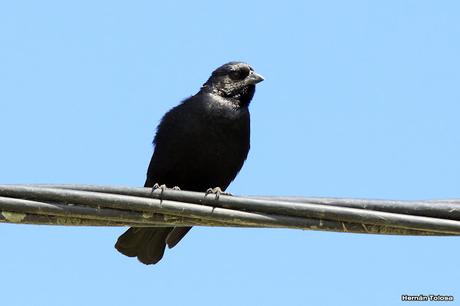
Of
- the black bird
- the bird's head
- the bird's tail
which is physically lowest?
the bird's tail

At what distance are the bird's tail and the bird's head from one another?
4.66ft

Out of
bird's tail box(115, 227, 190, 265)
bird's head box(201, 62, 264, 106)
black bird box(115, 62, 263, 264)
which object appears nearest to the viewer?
bird's tail box(115, 227, 190, 265)

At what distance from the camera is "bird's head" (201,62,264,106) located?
22.5 ft

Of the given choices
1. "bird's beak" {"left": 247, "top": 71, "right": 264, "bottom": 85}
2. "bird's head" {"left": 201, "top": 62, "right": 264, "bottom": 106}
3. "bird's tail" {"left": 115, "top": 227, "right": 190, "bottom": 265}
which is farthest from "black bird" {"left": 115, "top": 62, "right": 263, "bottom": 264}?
"bird's beak" {"left": 247, "top": 71, "right": 264, "bottom": 85}

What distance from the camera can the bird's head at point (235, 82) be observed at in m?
6.87

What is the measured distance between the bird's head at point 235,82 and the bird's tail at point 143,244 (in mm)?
1420

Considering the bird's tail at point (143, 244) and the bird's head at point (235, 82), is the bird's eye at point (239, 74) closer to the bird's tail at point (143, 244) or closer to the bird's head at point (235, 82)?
the bird's head at point (235, 82)

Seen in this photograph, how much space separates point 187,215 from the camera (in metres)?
3.34

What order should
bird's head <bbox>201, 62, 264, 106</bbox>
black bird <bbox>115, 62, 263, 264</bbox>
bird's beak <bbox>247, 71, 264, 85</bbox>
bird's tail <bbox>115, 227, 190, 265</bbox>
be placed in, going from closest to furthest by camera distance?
1. bird's tail <bbox>115, 227, 190, 265</bbox>
2. black bird <bbox>115, 62, 263, 264</bbox>
3. bird's head <bbox>201, 62, 264, 106</bbox>
4. bird's beak <bbox>247, 71, 264, 85</bbox>

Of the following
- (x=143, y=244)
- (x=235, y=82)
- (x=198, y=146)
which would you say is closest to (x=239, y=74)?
(x=235, y=82)

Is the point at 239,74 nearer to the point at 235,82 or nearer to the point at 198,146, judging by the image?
the point at 235,82

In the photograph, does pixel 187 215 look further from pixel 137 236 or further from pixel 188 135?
pixel 188 135

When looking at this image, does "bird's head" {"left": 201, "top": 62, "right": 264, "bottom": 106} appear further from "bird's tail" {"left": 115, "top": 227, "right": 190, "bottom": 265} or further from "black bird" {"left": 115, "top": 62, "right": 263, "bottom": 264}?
"bird's tail" {"left": 115, "top": 227, "right": 190, "bottom": 265}

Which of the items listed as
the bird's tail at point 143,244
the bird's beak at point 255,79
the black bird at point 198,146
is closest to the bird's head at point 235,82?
the bird's beak at point 255,79
